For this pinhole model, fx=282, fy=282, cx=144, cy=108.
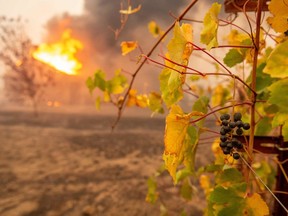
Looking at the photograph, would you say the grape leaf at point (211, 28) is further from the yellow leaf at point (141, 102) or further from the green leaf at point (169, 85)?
the yellow leaf at point (141, 102)

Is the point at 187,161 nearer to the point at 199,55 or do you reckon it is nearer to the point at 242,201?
the point at 242,201

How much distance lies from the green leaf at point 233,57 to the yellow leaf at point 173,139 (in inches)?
14.5

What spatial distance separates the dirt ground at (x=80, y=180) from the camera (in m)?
2.51

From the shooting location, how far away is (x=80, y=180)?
131 inches

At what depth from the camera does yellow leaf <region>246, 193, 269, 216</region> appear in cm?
59

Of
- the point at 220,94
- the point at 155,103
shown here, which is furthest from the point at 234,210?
the point at 220,94

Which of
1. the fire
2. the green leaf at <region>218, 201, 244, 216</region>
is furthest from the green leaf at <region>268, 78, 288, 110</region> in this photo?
the fire

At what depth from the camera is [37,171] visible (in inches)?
144

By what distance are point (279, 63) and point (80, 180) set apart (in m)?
3.18

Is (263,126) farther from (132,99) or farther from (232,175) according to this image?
(132,99)

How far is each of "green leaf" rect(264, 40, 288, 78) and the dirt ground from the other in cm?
198

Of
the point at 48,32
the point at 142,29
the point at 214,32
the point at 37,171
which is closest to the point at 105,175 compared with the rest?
the point at 37,171

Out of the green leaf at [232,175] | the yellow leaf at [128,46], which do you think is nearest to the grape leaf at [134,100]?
the yellow leaf at [128,46]

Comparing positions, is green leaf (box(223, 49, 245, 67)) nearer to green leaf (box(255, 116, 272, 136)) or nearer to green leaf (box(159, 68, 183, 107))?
green leaf (box(159, 68, 183, 107))
